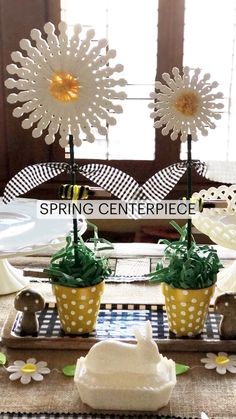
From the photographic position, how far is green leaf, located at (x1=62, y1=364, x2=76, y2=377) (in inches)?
35.8

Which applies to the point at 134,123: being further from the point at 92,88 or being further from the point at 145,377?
the point at 145,377

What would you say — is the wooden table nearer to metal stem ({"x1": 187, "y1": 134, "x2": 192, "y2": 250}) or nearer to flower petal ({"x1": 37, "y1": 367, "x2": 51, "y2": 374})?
flower petal ({"x1": 37, "y1": 367, "x2": 51, "y2": 374})

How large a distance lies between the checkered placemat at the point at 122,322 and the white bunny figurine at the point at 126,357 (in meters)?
0.15

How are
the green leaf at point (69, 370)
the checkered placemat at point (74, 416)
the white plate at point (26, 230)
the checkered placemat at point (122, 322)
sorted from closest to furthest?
the checkered placemat at point (74, 416)
the green leaf at point (69, 370)
the checkered placemat at point (122, 322)
the white plate at point (26, 230)

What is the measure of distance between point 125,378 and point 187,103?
0.46 meters

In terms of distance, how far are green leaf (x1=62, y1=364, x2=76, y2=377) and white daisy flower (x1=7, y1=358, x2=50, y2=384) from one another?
1.1 inches

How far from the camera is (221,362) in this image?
947 millimetres

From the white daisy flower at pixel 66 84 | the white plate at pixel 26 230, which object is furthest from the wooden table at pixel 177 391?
the white daisy flower at pixel 66 84

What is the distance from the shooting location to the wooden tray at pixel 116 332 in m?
0.98

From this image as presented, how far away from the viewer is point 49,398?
85cm

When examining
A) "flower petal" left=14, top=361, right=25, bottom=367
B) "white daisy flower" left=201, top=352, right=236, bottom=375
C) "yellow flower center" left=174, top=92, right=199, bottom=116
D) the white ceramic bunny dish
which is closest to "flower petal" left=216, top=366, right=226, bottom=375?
"white daisy flower" left=201, top=352, right=236, bottom=375

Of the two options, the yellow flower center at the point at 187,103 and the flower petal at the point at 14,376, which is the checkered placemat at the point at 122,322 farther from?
the yellow flower center at the point at 187,103

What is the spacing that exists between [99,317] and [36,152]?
1291mm

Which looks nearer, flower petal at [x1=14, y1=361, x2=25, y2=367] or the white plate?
flower petal at [x1=14, y1=361, x2=25, y2=367]
